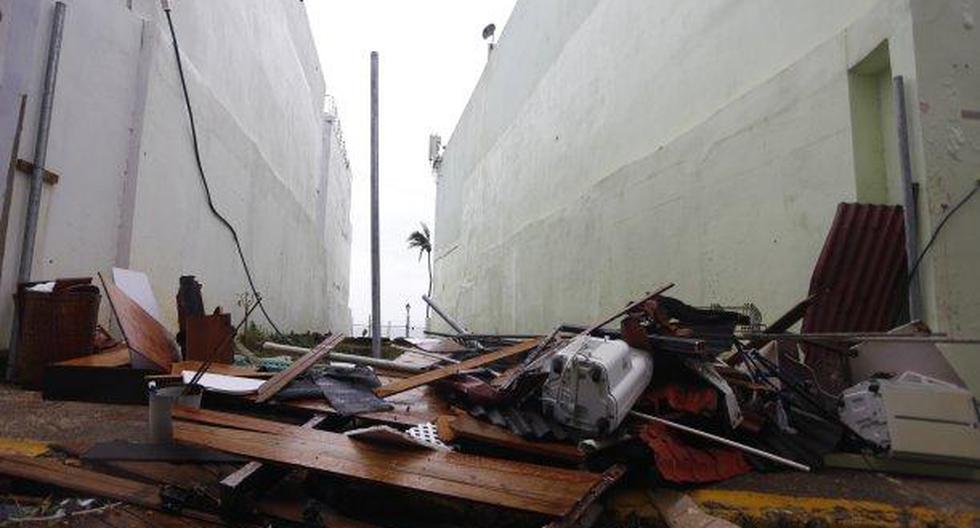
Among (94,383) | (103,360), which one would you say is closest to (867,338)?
(94,383)

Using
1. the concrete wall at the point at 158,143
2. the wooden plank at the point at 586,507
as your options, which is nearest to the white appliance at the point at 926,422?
the wooden plank at the point at 586,507

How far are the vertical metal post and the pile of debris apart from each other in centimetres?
17

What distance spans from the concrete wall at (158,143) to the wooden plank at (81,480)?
5.39 feet

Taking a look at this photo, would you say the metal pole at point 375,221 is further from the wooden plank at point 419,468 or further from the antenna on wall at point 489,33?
the antenna on wall at point 489,33

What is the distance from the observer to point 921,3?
129 inches

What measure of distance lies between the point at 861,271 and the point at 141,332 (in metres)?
4.23

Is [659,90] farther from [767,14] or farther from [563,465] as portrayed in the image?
[563,465]

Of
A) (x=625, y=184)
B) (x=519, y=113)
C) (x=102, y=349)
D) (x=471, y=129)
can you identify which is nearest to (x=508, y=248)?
(x=519, y=113)

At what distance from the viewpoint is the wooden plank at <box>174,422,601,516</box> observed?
6.12 feet

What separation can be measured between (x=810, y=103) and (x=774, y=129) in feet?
1.17

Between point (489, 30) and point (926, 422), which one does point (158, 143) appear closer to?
point (926, 422)

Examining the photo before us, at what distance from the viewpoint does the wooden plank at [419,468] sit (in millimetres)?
1864

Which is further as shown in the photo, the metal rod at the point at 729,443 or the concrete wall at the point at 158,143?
the concrete wall at the point at 158,143

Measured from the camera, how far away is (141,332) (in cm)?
352
